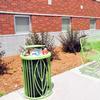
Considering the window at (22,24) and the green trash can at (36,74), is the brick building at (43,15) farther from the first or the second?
the green trash can at (36,74)

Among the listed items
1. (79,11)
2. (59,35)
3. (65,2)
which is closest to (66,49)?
(59,35)

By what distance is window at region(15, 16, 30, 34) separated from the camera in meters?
8.23

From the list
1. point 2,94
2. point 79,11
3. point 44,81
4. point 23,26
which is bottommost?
point 2,94

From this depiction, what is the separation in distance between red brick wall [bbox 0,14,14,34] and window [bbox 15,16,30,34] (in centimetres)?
36

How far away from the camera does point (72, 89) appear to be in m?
4.52

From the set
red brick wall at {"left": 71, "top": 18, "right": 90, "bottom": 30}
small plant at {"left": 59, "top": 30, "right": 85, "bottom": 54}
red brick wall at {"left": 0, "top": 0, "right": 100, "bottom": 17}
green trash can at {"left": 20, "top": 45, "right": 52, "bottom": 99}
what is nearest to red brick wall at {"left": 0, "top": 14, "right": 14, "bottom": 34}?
red brick wall at {"left": 0, "top": 0, "right": 100, "bottom": 17}

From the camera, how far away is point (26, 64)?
3.85 meters

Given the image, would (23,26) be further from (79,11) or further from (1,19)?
(79,11)

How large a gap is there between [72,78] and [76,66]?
1.39m

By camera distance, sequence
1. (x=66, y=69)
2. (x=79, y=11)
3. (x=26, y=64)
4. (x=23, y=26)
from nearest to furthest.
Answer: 1. (x=26, y=64)
2. (x=66, y=69)
3. (x=23, y=26)
4. (x=79, y=11)

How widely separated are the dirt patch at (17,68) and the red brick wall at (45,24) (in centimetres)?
157

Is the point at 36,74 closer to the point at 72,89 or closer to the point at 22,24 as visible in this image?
the point at 72,89

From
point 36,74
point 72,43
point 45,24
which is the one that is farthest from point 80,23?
point 36,74

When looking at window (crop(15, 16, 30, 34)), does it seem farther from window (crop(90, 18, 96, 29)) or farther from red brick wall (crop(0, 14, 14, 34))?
window (crop(90, 18, 96, 29))
